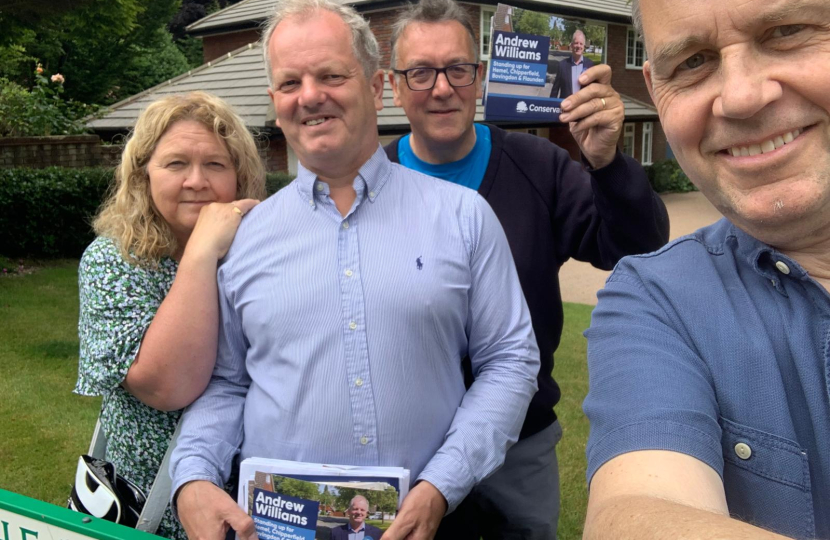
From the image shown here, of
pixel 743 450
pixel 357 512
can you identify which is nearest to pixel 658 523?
pixel 743 450

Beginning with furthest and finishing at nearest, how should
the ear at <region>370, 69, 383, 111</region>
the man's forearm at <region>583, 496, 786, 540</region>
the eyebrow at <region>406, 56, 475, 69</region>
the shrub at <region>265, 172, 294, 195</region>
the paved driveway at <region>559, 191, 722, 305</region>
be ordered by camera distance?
the shrub at <region>265, 172, 294, 195</region>
the paved driveway at <region>559, 191, 722, 305</region>
the eyebrow at <region>406, 56, 475, 69</region>
the ear at <region>370, 69, 383, 111</region>
the man's forearm at <region>583, 496, 786, 540</region>

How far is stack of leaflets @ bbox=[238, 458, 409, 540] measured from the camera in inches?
77.6

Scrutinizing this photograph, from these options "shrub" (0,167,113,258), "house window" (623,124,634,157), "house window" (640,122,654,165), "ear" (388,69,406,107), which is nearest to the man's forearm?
"ear" (388,69,406,107)

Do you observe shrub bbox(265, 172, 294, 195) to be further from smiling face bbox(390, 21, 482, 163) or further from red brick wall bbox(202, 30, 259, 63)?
red brick wall bbox(202, 30, 259, 63)

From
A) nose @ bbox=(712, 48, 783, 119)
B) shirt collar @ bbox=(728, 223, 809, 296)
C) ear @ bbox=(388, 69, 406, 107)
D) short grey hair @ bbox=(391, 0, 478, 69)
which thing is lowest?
shirt collar @ bbox=(728, 223, 809, 296)

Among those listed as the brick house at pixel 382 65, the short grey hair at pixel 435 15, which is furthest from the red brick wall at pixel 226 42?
the short grey hair at pixel 435 15

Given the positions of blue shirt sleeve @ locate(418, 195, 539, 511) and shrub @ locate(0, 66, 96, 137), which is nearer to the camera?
blue shirt sleeve @ locate(418, 195, 539, 511)

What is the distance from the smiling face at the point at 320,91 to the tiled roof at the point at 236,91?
11629mm

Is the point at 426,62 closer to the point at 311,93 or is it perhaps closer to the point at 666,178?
the point at 311,93

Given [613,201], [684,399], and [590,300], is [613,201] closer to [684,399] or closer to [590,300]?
[684,399]

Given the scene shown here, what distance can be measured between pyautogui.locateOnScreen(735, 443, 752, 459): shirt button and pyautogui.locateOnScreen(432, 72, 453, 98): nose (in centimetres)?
A: 188

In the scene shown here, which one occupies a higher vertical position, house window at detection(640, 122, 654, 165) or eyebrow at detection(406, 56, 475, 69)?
eyebrow at detection(406, 56, 475, 69)

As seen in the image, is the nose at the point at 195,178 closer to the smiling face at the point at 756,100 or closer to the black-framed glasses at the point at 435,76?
the black-framed glasses at the point at 435,76

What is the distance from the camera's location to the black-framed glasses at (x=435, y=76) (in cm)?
286
